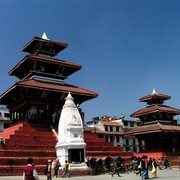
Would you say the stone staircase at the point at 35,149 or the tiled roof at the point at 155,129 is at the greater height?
the tiled roof at the point at 155,129

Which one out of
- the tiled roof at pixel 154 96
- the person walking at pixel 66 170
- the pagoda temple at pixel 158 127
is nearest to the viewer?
the person walking at pixel 66 170

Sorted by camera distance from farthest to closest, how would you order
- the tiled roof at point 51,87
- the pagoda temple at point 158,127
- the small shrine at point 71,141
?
the pagoda temple at point 158,127
the tiled roof at point 51,87
the small shrine at point 71,141

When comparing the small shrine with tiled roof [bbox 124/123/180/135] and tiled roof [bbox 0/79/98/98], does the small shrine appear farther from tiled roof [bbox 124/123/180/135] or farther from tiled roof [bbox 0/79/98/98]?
tiled roof [bbox 124/123/180/135]

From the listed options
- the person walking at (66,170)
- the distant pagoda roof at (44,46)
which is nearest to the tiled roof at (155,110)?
the distant pagoda roof at (44,46)

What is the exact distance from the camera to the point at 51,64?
35.8 metres

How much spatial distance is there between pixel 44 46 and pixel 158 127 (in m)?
19.4

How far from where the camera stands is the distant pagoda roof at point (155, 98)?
1992 inches

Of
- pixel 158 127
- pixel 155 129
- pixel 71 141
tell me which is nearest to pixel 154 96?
pixel 158 127

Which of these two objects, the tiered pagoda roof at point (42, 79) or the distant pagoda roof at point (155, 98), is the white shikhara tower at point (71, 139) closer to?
the tiered pagoda roof at point (42, 79)

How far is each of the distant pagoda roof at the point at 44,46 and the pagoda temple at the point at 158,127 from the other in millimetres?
17333

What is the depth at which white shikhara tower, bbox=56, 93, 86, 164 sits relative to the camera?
23.4m

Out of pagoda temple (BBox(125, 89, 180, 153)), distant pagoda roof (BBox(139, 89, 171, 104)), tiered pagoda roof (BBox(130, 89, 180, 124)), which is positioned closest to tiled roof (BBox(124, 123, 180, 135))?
pagoda temple (BBox(125, 89, 180, 153))

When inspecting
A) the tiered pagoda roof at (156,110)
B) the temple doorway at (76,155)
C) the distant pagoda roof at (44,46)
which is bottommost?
the temple doorway at (76,155)

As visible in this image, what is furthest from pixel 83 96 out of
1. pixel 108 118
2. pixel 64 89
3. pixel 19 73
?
pixel 108 118
